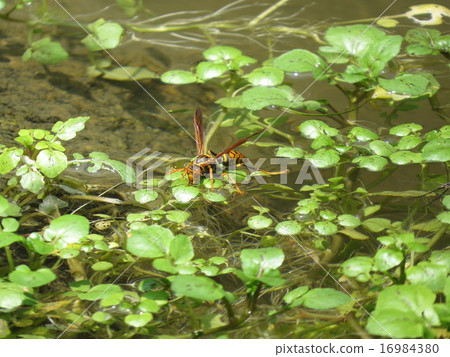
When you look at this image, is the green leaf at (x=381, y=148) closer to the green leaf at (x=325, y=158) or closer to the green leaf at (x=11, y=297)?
the green leaf at (x=325, y=158)

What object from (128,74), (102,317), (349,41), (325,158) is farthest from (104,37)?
(102,317)

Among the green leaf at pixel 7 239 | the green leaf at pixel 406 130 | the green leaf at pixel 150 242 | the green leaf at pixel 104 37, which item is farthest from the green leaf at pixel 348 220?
the green leaf at pixel 104 37

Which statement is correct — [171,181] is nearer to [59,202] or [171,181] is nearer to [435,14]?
[59,202]

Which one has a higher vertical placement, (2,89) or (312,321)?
(2,89)

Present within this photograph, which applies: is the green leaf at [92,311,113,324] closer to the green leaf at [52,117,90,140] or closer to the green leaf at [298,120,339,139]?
the green leaf at [52,117,90,140]

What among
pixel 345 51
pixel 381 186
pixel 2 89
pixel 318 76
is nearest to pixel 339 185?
pixel 381 186

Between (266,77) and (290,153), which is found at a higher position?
(266,77)

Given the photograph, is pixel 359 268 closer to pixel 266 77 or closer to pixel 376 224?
pixel 376 224
